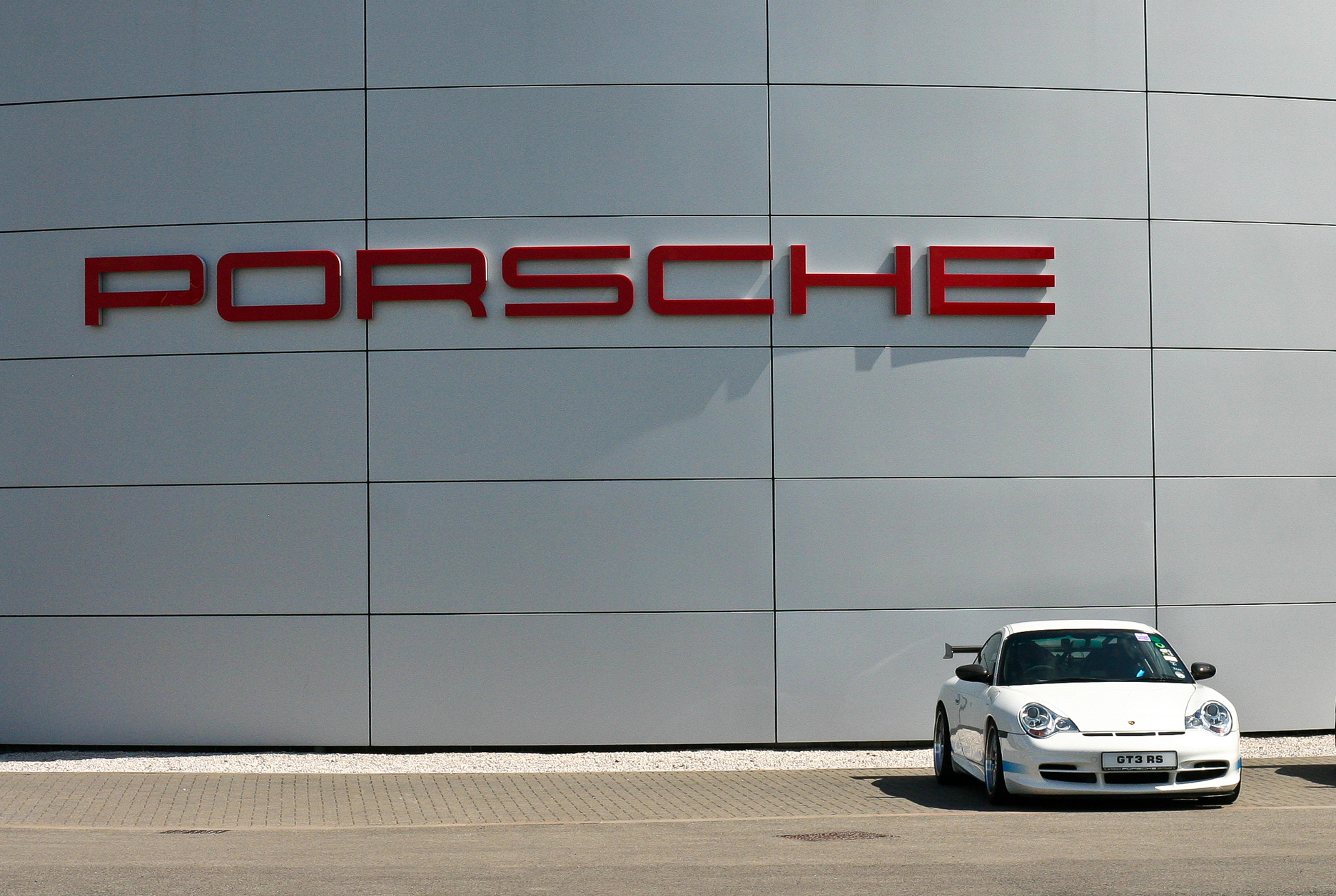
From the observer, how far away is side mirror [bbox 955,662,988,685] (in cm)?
1170

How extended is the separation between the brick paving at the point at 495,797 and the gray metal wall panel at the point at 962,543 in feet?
6.65

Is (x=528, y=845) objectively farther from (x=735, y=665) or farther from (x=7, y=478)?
(x=7, y=478)

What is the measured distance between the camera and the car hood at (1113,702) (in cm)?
1048

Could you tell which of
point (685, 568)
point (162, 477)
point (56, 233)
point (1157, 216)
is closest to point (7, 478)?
point (162, 477)

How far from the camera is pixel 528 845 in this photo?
9.35 m

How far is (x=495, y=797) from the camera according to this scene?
1207cm

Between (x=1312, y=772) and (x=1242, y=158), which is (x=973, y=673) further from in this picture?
(x=1242, y=158)

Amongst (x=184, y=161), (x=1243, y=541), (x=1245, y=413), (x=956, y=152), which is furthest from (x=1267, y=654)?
(x=184, y=161)

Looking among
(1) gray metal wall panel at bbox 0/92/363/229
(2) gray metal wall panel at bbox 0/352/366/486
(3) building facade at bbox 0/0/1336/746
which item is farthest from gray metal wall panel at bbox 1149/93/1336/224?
(2) gray metal wall panel at bbox 0/352/366/486

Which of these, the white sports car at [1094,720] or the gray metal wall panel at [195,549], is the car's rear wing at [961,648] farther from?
the gray metal wall panel at [195,549]

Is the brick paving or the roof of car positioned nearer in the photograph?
the brick paving

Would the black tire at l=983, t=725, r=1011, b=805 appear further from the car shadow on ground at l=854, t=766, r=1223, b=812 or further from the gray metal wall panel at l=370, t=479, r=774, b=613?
the gray metal wall panel at l=370, t=479, r=774, b=613

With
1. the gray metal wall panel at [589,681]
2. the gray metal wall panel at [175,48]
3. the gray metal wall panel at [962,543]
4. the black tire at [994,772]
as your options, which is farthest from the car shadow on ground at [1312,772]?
the gray metal wall panel at [175,48]

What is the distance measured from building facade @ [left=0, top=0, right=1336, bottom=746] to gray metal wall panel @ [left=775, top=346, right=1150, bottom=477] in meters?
0.04
